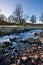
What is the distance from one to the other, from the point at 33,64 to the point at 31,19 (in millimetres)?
81423

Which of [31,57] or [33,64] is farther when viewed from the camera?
[31,57]

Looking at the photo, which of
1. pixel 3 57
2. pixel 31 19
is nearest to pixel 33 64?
pixel 3 57

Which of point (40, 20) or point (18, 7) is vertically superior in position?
point (18, 7)

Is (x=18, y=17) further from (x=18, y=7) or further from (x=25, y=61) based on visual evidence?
(x=25, y=61)

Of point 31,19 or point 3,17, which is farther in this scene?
point 31,19

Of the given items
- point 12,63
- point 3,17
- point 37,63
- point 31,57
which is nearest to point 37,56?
point 31,57

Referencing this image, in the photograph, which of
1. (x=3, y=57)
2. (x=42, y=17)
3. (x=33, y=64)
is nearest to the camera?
(x=33, y=64)

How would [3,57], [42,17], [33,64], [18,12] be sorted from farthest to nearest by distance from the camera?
1. [42,17]
2. [18,12]
3. [3,57]
4. [33,64]

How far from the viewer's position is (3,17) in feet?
261

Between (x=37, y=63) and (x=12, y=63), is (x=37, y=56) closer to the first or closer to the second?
(x=37, y=63)

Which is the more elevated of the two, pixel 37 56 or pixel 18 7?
pixel 18 7

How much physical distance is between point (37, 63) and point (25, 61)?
56cm

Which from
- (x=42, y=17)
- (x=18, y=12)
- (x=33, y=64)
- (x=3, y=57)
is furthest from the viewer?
(x=42, y=17)

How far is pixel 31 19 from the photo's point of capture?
85938mm
